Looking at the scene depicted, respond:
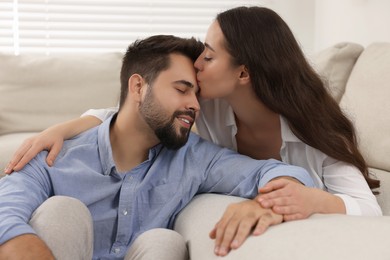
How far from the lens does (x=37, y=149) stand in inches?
66.2

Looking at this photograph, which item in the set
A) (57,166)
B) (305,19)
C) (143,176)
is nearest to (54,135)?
(57,166)

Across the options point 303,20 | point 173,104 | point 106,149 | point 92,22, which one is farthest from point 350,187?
point 92,22

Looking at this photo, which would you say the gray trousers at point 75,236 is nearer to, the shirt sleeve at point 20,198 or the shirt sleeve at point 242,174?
the shirt sleeve at point 20,198

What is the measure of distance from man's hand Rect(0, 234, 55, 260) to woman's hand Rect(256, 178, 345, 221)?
1.47 feet

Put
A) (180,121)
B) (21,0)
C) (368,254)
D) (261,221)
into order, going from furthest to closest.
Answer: (21,0) < (180,121) < (261,221) < (368,254)

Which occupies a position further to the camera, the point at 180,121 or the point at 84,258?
the point at 180,121

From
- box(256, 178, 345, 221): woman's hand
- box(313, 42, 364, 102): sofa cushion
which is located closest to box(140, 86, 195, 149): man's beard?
box(256, 178, 345, 221): woman's hand

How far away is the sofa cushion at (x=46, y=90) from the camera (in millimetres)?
2941

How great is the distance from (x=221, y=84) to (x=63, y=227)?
0.65 m

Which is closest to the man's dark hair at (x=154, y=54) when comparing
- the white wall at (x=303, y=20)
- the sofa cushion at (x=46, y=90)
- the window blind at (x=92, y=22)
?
the sofa cushion at (x=46, y=90)

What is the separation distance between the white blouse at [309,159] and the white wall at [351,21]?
1.19m

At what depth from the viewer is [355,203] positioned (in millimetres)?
1615

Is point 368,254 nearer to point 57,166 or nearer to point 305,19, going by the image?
point 57,166

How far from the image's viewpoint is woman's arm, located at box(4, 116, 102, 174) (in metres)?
1.64
